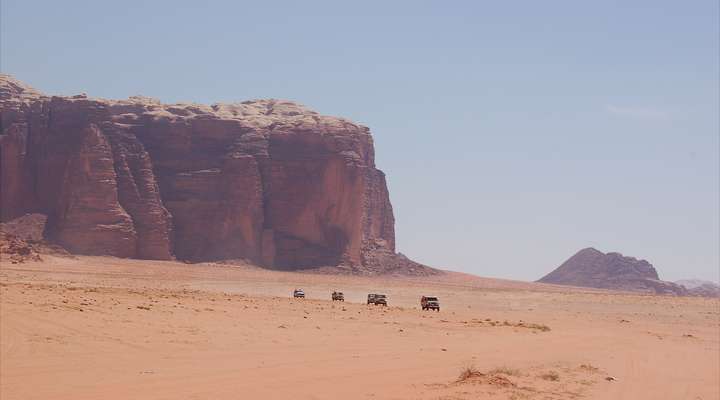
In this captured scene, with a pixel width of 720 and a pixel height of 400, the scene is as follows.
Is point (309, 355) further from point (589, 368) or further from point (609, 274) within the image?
point (609, 274)

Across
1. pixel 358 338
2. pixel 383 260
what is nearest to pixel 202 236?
pixel 383 260

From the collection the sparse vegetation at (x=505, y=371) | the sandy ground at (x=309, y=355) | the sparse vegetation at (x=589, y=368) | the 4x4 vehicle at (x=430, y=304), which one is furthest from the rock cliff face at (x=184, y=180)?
the sparse vegetation at (x=505, y=371)

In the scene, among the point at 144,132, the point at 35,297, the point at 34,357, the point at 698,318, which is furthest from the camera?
the point at 144,132

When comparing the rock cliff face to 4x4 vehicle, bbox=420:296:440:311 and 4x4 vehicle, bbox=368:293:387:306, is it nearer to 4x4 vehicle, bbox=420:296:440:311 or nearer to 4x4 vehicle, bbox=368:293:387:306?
4x4 vehicle, bbox=368:293:387:306

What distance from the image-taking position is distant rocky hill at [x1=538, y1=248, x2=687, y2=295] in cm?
12594

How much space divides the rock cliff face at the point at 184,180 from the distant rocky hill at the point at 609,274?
4809cm

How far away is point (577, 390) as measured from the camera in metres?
13.1

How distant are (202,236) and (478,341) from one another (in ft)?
216

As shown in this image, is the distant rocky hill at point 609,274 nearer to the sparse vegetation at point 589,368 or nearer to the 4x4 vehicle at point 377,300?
the 4x4 vehicle at point 377,300

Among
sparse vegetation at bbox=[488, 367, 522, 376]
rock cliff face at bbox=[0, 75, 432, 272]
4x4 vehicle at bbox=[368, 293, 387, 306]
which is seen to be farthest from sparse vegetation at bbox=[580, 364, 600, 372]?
rock cliff face at bbox=[0, 75, 432, 272]

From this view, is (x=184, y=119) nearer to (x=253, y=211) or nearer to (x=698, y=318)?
(x=253, y=211)

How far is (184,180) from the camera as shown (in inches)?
3428

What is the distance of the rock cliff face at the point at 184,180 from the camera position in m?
79.9

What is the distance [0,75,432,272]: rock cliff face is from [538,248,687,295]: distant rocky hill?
48.1 m
